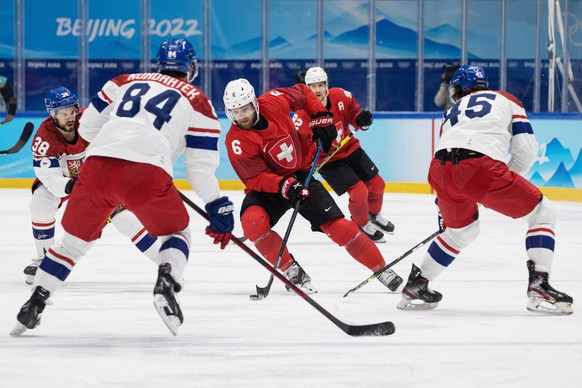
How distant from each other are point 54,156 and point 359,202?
2.40 m

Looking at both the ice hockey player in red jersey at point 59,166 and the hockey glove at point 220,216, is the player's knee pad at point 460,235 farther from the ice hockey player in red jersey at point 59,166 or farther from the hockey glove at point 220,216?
the ice hockey player in red jersey at point 59,166

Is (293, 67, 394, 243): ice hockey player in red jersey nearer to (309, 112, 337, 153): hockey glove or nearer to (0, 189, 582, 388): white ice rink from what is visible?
(0, 189, 582, 388): white ice rink

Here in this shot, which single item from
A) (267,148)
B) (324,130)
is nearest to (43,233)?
(267,148)

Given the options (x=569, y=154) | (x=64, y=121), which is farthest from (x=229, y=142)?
(x=569, y=154)

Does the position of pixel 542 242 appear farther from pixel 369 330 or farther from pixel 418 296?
pixel 369 330

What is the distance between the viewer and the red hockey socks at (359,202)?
6.64m

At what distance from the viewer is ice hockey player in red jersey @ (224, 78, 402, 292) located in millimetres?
4531

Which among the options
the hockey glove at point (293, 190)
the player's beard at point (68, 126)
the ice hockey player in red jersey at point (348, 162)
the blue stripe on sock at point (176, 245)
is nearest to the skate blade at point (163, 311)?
the blue stripe on sock at point (176, 245)

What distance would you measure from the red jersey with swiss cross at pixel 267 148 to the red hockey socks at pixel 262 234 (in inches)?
4.4

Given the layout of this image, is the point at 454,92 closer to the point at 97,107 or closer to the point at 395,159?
the point at 97,107

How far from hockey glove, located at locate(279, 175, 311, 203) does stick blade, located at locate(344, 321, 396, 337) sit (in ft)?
3.24

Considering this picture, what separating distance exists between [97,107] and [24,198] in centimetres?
617

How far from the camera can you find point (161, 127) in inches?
135

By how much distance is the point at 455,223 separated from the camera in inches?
164
